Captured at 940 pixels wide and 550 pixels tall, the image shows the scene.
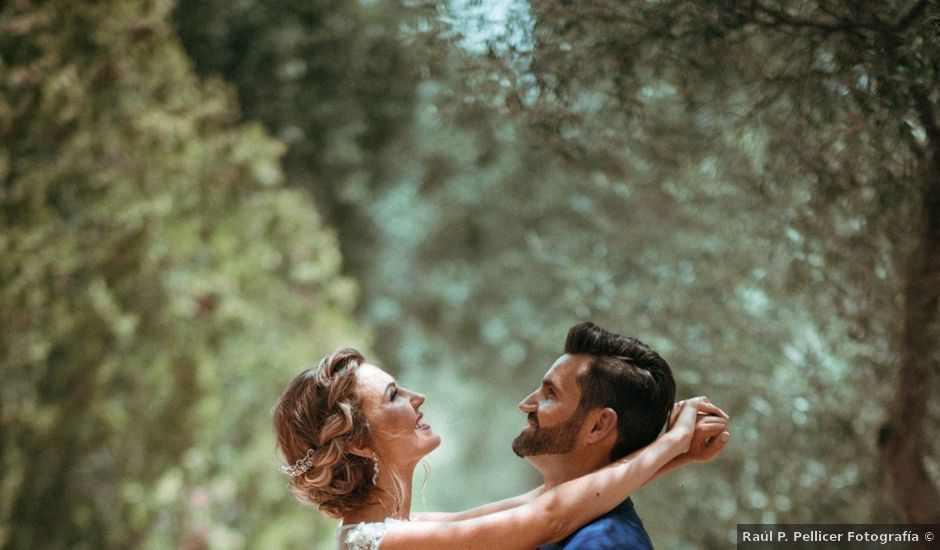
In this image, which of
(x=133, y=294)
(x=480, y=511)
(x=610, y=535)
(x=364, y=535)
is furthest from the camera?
(x=133, y=294)

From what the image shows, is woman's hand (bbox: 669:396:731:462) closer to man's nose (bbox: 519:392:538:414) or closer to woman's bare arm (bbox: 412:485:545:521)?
Answer: man's nose (bbox: 519:392:538:414)

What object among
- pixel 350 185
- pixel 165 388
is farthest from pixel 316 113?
pixel 165 388

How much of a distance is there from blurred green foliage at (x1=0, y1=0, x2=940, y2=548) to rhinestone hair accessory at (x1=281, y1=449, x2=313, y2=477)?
0.49 metres

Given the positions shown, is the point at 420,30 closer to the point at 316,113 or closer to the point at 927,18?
the point at 927,18

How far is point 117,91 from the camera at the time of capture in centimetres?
579

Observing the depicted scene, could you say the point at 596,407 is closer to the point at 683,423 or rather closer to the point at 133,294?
the point at 683,423

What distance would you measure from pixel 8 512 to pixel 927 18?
16.7 feet

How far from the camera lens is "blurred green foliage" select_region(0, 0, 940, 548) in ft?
10.2

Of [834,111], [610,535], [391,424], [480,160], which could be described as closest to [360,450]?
[391,424]

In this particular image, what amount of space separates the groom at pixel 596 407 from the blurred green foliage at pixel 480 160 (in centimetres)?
57

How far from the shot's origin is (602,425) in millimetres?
2869

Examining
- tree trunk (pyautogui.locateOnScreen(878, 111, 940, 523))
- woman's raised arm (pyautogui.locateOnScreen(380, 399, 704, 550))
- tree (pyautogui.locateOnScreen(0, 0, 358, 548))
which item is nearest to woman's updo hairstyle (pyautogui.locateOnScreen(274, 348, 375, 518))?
woman's raised arm (pyautogui.locateOnScreen(380, 399, 704, 550))

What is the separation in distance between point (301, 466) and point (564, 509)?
0.80m

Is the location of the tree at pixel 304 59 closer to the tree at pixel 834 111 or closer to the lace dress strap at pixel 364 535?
the tree at pixel 834 111
